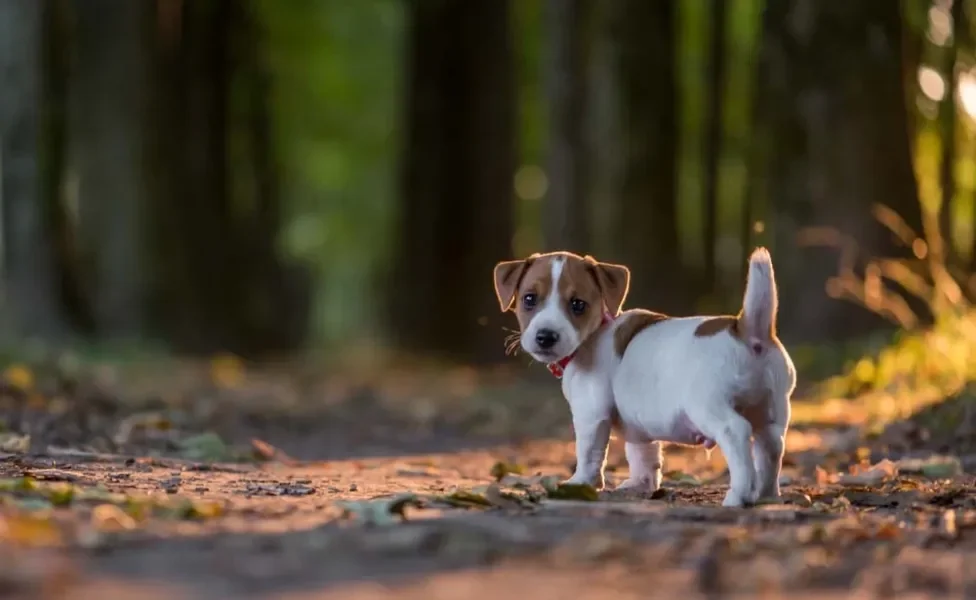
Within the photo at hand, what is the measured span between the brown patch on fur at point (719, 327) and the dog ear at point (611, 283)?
0.71 metres

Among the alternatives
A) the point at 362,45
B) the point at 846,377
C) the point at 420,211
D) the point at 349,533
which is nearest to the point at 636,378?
the point at 349,533

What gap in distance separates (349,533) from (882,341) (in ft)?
32.4

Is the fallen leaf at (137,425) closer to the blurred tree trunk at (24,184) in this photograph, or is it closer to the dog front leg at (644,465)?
the dog front leg at (644,465)

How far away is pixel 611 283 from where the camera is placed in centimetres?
703

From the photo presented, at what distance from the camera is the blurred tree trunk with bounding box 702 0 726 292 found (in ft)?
73.3

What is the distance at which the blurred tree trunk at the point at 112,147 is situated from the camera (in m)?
22.2

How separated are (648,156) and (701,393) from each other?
47.6ft

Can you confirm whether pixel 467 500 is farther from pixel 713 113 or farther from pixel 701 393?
pixel 713 113

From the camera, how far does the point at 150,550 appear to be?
4594mm

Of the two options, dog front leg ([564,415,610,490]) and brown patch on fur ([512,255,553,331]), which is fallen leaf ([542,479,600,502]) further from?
brown patch on fur ([512,255,553,331])

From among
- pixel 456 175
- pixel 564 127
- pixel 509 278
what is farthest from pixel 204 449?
pixel 456 175

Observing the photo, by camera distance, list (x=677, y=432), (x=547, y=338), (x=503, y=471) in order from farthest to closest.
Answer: (x=503, y=471), (x=547, y=338), (x=677, y=432)

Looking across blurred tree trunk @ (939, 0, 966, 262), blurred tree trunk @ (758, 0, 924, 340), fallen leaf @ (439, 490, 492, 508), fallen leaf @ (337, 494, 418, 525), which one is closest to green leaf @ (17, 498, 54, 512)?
fallen leaf @ (337, 494, 418, 525)

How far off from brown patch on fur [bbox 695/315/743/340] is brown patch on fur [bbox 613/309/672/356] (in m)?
0.44
